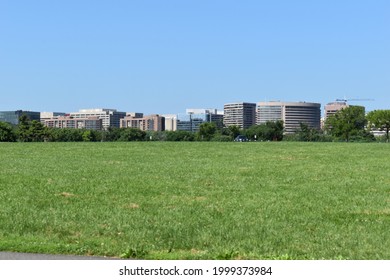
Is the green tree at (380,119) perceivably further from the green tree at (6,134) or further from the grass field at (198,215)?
the grass field at (198,215)

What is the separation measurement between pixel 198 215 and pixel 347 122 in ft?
289

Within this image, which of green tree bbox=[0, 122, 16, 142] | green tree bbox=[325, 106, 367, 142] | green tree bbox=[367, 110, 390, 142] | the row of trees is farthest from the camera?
green tree bbox=[325, 106, 367, 142]

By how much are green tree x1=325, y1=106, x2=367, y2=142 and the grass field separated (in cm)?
7673

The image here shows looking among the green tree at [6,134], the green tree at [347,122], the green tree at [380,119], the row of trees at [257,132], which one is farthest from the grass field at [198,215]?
the green tree at [347,122]

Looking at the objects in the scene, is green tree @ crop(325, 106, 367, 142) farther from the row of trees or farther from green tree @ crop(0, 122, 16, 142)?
green tree @ crop(0, 122, 16, 142)

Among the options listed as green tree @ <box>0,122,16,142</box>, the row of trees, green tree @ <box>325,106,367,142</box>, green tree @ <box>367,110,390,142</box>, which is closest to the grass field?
the row of trees

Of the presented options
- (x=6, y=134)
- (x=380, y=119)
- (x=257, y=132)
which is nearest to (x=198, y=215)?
(x=380, y=119)

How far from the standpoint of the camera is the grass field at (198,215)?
854cm

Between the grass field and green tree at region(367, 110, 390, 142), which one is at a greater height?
green tree at region(367, 110, 390, 142)

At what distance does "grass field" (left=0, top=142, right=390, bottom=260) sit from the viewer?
8.54 meters

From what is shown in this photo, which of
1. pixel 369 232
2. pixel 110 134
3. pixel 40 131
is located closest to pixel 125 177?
pixel 369 232

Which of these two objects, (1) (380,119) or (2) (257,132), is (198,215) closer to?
(1) (380,119)

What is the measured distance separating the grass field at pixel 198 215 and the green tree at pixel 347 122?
76.7 meters

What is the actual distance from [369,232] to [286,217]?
1952 mm
